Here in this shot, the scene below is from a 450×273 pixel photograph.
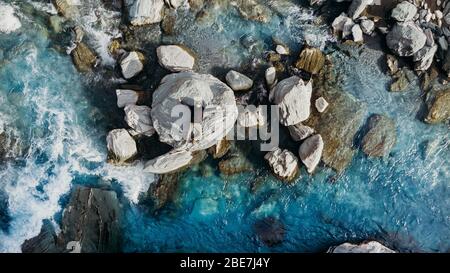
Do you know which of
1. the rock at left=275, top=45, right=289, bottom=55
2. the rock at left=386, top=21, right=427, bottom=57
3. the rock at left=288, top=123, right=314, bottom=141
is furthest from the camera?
the rock at left=275, top=45, right=289, bottom=55

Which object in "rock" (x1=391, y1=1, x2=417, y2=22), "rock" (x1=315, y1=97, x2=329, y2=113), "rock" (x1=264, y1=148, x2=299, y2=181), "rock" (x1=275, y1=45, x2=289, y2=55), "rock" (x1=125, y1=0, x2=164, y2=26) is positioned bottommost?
"rock" (x1=264, y1=148, x2=299, y2=181)

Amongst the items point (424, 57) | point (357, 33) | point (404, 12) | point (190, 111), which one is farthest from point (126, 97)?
point (424, 57)

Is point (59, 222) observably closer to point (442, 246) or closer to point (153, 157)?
point (153, 157)

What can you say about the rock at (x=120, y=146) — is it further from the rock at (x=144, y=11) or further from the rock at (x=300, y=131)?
the rock at (x=300, y=131)

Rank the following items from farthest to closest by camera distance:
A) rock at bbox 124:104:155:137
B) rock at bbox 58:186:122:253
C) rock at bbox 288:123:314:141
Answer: rock at bbox 288:123:314:141, rock at bbox 124:104:155:137, rock at bbox 58:186:122:253

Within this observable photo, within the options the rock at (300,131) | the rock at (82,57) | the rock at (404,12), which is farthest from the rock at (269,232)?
the rock at (404,12)

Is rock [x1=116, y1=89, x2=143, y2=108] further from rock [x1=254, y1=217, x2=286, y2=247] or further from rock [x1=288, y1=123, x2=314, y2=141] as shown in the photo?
rock [x1=254, y1=217, x2=286, y2=247]

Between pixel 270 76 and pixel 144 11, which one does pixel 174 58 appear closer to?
pixel 144 11

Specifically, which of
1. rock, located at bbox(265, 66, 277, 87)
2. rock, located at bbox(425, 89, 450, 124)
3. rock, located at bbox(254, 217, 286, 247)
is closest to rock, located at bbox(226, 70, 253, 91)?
rock, located at bbox(265, 66, 277, 87)
